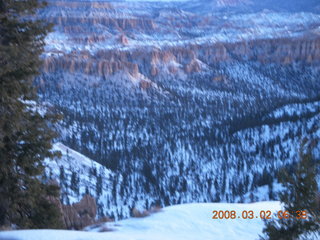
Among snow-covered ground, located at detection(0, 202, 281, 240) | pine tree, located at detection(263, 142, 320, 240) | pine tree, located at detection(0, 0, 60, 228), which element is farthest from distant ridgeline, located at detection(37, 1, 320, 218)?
pine tree, located at detection(0, 0, 60, 228)

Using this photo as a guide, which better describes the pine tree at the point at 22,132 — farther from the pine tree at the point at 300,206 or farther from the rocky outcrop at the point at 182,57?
the rocky outcrop at the point at 182,57

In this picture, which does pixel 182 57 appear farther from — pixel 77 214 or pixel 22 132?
pixel 22 132

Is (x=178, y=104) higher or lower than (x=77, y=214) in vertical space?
lower

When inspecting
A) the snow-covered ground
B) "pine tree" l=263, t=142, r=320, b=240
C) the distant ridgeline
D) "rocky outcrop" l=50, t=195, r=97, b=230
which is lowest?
the distant ridgeline

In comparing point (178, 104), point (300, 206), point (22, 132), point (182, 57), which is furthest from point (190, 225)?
point (182, 57)

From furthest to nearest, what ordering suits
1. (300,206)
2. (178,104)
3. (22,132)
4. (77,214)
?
(178,104), (77,214), (22,132), (300,206)

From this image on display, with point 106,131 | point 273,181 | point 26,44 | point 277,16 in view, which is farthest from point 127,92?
point 277,16

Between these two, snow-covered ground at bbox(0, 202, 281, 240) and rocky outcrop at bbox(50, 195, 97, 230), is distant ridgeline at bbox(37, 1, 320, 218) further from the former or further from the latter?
rocky outcrop at bbox(50, 195, 97, 230)
